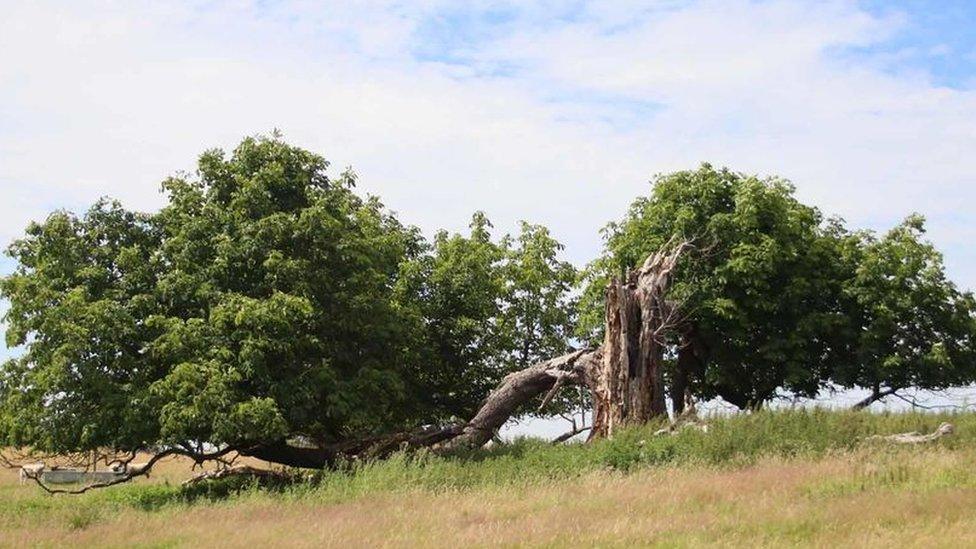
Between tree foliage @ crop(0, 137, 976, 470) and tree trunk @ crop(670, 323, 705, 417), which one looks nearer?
tree foliage @ crop(0, 137, 976, 470)

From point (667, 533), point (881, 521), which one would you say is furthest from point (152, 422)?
point (881, 521)

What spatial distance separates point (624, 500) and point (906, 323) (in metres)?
20.5

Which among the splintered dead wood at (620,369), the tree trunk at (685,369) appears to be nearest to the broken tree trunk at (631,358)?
the splintered dead wood at (620,369)

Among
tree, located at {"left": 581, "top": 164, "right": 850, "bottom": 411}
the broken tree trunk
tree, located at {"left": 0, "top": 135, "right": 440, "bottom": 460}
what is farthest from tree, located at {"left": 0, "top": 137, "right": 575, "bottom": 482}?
tree, located at {"left": 581, "top": 164, "right": 850, "bottom": 411}

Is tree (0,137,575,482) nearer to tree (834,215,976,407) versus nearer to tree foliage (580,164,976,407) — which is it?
tree foliage (580,164,976,407)

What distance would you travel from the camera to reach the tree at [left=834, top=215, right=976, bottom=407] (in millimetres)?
31062

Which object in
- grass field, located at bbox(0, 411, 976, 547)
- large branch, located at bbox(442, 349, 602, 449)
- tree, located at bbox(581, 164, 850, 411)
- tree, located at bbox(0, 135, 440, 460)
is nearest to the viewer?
grass field, located at bbox(0, 411, 976, 547)

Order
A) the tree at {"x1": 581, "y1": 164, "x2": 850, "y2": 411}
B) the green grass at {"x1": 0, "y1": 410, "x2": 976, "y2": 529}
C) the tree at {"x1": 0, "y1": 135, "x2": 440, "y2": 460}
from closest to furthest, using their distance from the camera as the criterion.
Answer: the green grass at {"x1": 0, "y1": 410, "x2": 976, "y2": 529}
the tree at {"x1": 0, "y1": 135, "x2": 440, "y2": 460}
the tree at {"x1": 581, "y1": 164, "x2": 850, "y2": 411}

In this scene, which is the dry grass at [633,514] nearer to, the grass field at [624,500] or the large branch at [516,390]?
the grass field at [624,500]

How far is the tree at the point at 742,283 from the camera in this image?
100 feet

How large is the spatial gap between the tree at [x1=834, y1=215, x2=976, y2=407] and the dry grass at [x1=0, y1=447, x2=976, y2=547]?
43.6ft

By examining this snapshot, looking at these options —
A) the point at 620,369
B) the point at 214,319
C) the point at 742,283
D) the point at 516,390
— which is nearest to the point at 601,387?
the point at 620,369

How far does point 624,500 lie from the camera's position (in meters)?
15.4

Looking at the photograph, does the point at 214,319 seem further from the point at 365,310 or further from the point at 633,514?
the point at 633,514
